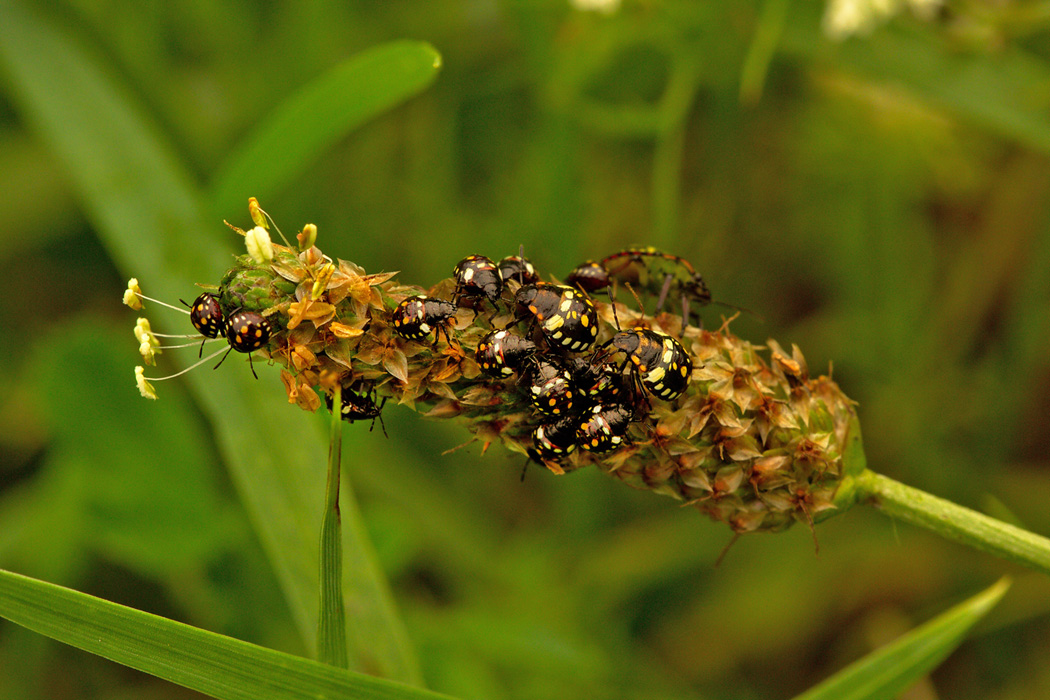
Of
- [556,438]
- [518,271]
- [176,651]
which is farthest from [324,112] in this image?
[176,651]

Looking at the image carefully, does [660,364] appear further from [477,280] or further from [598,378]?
[477,280]

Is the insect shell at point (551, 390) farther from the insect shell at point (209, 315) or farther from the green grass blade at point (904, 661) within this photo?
the green grass blade at point (904, 661)

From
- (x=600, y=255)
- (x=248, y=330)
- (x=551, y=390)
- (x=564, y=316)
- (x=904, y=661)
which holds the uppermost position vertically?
(x=248, y=330)

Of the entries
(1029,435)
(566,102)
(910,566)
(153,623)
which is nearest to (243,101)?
(566,102)

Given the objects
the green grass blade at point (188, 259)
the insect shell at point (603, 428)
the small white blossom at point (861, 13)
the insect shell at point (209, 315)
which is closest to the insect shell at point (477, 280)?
the insect shell at point (603, 428)

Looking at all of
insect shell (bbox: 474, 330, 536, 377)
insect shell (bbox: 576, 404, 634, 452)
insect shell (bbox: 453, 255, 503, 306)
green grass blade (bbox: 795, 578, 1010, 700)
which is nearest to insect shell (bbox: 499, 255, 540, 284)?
insect shell (bbox: 453, 255, 503, 306)

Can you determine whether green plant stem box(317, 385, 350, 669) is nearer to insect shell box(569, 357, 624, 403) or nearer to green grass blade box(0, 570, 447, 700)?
green grass blade box(0, 570, 447, 700)

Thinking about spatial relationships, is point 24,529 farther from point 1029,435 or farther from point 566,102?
point 1029,435
